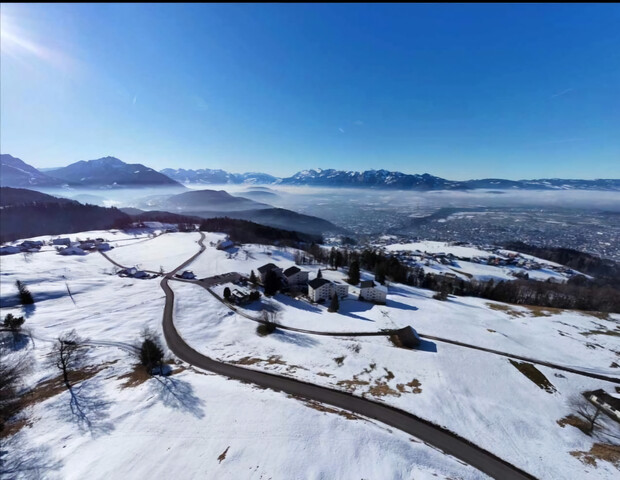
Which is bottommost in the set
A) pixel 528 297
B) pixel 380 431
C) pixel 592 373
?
pixel 528 297

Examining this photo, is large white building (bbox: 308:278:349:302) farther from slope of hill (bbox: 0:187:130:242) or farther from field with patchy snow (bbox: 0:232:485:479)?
slope of hill (bbox: 0:187:130:242)

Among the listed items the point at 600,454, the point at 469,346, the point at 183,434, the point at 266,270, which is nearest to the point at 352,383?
the point at 183,434

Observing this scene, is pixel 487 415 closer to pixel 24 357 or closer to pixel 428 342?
pixel 428 342

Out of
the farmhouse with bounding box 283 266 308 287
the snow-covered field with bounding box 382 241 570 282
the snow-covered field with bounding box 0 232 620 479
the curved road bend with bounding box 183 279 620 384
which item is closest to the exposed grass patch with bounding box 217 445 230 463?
the snow-covered field with bounding box 0 232 620 479

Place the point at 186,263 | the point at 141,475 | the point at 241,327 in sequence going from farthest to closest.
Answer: the point at 186,263, the point at 241,327, the point at 141,475

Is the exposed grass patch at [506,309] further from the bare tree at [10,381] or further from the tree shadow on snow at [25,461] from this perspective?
the bare tree at [10,381]

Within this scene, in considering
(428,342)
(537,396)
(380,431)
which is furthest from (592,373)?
(380,431)
